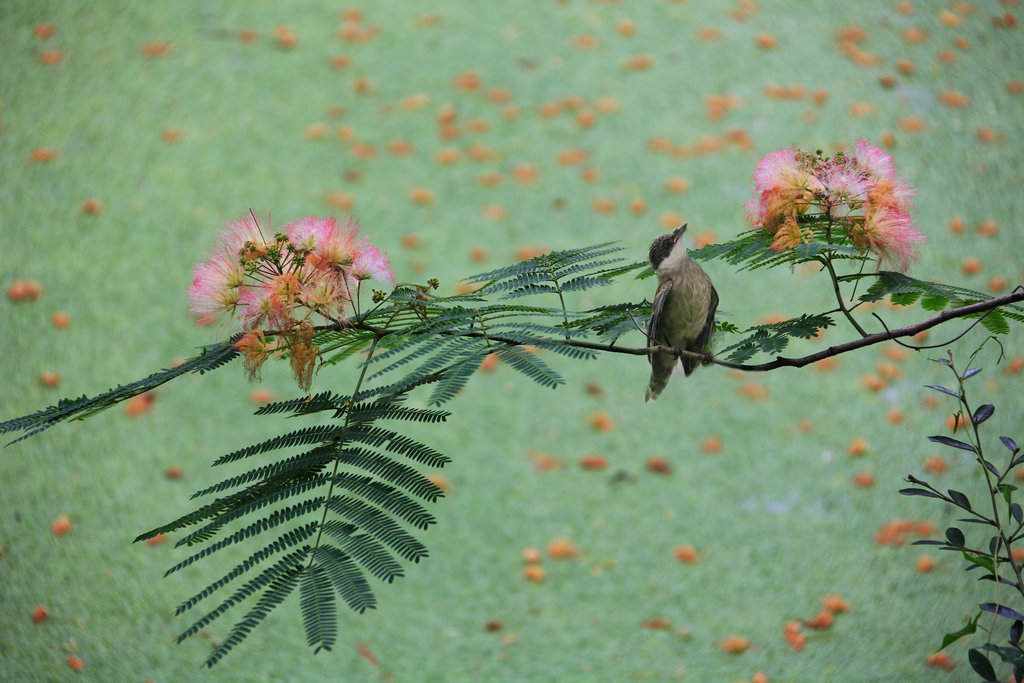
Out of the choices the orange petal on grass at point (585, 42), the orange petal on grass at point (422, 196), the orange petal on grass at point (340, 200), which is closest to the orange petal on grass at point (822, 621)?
the orange petal on grass at point (422, 196)

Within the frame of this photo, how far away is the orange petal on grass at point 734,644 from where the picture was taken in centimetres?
427

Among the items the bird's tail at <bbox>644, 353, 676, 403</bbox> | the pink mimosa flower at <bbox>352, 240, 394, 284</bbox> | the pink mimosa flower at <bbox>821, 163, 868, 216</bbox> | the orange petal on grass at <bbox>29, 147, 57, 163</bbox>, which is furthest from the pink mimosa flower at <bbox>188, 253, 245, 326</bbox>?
the orange petal on grass at <bbox>29, 147, 57, 163</bbox>

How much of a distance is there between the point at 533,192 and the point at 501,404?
202cm

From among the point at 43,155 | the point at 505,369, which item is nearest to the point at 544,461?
the point at 505,369

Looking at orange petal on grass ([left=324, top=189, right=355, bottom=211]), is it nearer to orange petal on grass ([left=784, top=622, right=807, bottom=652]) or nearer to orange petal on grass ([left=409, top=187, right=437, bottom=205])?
orange petal on grass ([left=409, top=187, right=437, bottom=205])

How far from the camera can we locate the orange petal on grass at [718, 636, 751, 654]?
14.0 feet

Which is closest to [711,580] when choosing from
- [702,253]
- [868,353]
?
[868,353]

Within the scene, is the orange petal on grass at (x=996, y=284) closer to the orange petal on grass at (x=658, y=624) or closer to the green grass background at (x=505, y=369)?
the green grass background at (x=505, y=369)

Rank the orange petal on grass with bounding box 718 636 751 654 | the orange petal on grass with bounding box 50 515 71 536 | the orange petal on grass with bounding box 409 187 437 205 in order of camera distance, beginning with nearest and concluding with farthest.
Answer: the orange petal on grass with bounding box 718 636 751 654
the orange petal on grass with bounding box 50 515 71 536
the orange petal on grass with bounding box 409 187 437 205

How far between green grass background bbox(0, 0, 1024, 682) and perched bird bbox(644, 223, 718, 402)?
235 centimetres

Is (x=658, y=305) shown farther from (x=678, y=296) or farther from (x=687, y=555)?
(x=687, y=555)

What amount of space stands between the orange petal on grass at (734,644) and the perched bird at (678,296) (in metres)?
2.36

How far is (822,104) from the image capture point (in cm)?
764

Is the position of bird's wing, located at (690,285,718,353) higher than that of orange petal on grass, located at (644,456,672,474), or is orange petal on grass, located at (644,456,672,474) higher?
bird's wing, located at (690,285,718,353)
